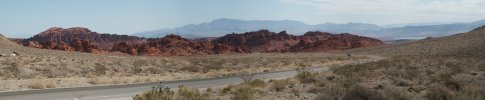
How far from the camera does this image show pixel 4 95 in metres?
23.6

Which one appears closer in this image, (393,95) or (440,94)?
(393,95)

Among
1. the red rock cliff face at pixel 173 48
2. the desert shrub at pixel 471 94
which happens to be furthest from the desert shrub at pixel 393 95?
the red rock cliff face at pixel 173 48

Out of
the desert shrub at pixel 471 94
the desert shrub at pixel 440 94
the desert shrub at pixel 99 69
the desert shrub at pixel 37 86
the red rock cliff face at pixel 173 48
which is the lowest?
the red rock cliff face at pixel 173 48

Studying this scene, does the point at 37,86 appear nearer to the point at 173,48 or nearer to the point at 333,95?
the point at 333,95

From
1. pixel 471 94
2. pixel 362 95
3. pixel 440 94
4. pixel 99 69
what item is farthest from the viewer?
pixel 99 69

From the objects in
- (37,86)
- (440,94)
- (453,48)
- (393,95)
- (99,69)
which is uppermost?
(393,95)

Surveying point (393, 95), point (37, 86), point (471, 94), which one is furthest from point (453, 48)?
point (393, 95)

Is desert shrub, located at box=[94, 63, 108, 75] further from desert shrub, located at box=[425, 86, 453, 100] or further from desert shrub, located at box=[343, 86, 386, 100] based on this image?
desert shrub, located at box=[425, 86, 453, 100]

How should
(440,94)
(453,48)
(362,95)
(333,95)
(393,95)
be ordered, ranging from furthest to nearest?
1. (453,48)
2. (440,94)
3. (333,95)
4. (362,95)
5. (393,95)

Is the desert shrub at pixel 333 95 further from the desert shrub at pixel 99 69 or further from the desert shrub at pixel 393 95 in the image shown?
the desert shrub at pixel 99 69

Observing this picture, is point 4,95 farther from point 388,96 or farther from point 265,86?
point 388,96

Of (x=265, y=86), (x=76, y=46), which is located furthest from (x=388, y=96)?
(x=76, y=46)

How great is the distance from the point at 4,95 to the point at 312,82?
1321cm

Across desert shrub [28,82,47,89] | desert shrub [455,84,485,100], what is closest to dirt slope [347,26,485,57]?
desert shrub [455,84,485,100]
